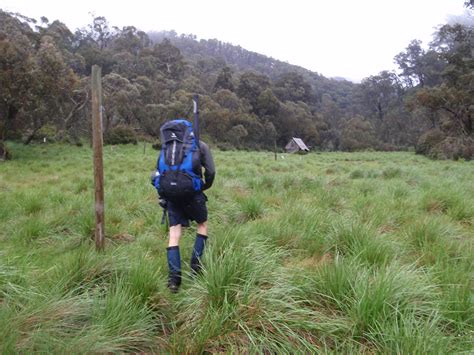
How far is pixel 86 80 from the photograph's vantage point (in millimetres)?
35219

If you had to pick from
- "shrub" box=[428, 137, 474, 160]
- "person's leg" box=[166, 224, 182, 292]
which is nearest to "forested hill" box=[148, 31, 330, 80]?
"shrub" box=[428, 137, 474, 160]

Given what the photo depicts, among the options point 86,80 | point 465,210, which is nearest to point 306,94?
point 86,80

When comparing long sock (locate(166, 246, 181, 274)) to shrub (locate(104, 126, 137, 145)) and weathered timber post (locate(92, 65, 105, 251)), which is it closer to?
weathered timber post (locate(92, 65, 105, 251))

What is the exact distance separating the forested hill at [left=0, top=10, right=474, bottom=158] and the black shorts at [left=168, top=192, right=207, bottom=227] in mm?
19675

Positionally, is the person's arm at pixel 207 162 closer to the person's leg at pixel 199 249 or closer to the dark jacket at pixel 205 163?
the dark jacket at pixel 205 163

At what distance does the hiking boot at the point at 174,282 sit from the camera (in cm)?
335

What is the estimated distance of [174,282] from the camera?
11.2 ft

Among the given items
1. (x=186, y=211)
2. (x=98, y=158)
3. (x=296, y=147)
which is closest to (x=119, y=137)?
(x=296, y=147)

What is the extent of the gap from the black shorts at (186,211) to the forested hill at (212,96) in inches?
775

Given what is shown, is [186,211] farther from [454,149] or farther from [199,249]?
[454,149]

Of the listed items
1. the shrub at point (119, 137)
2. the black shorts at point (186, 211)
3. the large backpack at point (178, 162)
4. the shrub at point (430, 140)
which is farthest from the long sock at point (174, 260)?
the shrub at point (430, 140)

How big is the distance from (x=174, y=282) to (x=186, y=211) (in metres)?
0.75

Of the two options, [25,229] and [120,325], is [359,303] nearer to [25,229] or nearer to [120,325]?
[120,325]

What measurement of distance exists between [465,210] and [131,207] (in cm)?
582
